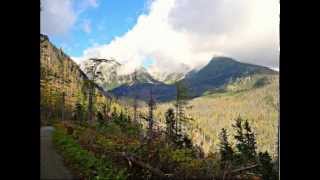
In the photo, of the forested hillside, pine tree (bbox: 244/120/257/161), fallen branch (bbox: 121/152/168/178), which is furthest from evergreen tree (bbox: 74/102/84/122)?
pine tree (bbox: 244/120/257/161)

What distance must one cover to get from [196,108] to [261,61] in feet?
1.19

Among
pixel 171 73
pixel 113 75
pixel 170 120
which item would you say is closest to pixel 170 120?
pixel 170 120

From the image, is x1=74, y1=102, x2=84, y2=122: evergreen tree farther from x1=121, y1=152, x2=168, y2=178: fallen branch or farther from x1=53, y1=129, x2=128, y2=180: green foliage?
x1=121, y1=152, x2=168, y2=178: fallen branch

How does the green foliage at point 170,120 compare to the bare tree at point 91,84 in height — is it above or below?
below

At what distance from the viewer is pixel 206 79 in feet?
6.07

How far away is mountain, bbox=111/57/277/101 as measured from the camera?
6.02ft

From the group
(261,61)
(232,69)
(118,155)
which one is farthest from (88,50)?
(261,61)

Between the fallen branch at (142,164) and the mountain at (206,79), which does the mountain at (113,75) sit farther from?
the fallen branch at (142,164)

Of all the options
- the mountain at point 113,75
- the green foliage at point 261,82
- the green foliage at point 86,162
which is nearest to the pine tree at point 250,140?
the green foliage at point 261,82

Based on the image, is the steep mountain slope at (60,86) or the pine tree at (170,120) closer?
the steep mountain slope at (60,86)

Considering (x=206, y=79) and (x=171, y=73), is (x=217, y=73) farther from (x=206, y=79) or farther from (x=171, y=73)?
(x=171, y=73)

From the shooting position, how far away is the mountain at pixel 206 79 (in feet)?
6.02

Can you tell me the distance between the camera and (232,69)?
1.86 metres

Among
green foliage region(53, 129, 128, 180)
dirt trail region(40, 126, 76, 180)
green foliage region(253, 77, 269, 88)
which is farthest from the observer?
green foliage region(253, 77, 269, 88)
